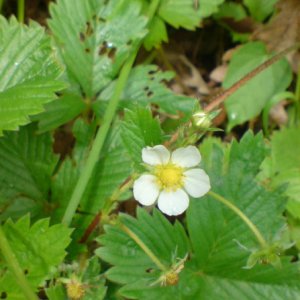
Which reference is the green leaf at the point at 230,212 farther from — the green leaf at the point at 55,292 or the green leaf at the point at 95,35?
the green leaf at the point at 95,35

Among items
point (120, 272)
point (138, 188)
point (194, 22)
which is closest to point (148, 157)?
point (138, 188)

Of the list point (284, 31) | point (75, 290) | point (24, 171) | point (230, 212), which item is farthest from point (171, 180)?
point (284, 31)

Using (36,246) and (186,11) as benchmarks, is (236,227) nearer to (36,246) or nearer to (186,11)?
(36,246)

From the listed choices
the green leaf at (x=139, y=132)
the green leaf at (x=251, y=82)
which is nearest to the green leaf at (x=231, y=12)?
the green leaf at (x=251, y=82)

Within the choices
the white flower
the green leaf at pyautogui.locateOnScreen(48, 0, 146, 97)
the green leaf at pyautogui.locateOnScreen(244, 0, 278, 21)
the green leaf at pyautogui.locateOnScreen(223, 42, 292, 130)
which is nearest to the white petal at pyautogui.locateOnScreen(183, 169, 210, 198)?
the white flower

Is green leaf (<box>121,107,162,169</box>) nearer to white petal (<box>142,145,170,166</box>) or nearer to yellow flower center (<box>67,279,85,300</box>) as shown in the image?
white petal (<box>142,145,170,166</box>)

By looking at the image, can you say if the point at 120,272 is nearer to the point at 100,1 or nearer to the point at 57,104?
the point at 57,104
